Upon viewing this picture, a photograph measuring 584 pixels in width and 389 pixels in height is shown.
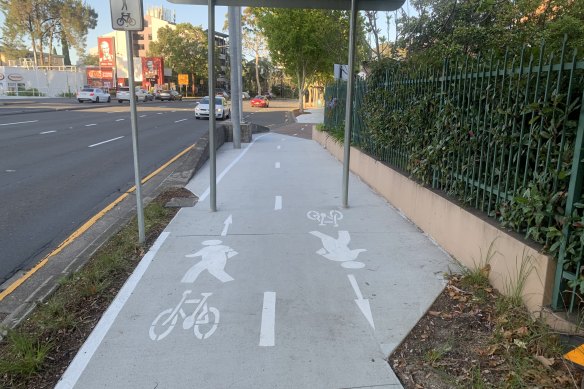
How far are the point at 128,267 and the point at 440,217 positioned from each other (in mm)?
3551

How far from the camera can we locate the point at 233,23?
14484mm

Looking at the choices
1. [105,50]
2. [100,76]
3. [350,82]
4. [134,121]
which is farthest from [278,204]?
[105,50]

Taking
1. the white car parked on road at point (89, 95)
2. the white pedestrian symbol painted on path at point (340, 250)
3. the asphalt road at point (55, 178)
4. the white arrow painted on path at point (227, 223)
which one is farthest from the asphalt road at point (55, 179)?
the white car parked on road at point (89, 95)

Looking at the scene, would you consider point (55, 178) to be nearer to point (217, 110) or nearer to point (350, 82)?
point (350, 82)

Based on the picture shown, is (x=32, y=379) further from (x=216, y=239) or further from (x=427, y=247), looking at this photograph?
(x=427, y=247)

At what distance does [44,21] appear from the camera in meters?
73.8

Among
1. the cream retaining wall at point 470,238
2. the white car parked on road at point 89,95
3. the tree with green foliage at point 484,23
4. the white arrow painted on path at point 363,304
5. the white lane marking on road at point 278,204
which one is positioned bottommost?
the white arrow painted on path at point 363,304

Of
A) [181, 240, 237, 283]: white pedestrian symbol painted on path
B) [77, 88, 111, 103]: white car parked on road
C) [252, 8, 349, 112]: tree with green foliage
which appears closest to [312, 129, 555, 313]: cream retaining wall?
[181, 240, 237, 283]: white pedestrian symbol painted on path

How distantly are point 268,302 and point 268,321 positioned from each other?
33 centimetres

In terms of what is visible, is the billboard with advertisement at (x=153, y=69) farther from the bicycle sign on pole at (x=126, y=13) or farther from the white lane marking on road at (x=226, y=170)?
the bicycle sign on pole at (x=126, y=13)

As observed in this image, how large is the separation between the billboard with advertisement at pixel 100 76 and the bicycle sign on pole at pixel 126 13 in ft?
266

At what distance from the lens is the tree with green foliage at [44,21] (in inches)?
2753

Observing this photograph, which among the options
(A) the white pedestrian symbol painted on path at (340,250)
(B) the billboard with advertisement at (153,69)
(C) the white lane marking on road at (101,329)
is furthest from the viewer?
(B) the billboard with advertisement at (153,69)

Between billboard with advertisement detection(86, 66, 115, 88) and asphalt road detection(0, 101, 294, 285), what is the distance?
65982 mm
